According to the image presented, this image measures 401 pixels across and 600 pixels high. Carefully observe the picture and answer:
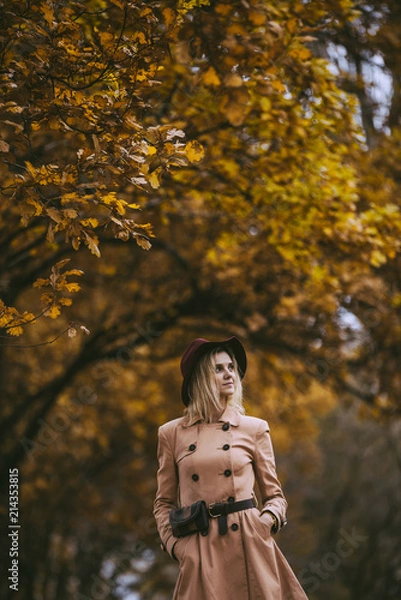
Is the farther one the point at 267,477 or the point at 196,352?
the point at 196,352

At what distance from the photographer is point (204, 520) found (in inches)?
137

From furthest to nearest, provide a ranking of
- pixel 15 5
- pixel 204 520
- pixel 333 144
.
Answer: pixel 333 144
pixel 15 5
pixel 204 520

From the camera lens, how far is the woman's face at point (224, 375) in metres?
3.79

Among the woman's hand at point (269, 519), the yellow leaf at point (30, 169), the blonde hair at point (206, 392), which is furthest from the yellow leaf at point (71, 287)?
the woman's hand at point (269, 519)

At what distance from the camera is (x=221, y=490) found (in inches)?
140

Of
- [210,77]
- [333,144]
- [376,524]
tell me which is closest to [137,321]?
[333,144]

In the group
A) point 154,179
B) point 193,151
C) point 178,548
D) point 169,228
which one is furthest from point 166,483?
point 169,228

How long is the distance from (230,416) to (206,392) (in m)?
0.19

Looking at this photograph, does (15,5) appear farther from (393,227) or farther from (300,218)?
(393,227)

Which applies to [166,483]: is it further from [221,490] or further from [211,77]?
[211,77]

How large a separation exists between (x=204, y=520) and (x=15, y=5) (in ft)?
9.62

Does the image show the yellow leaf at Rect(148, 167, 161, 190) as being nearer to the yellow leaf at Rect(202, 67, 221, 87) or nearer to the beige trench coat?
the yellow leaf at Rect(202, 67, 221, 87)

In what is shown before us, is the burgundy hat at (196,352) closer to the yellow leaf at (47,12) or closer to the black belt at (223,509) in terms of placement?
the black belt at (223,509)

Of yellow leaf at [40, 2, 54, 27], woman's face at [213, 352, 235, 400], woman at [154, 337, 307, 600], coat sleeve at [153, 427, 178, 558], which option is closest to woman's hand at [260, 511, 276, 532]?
woman at [154, 337, 307, 600]
